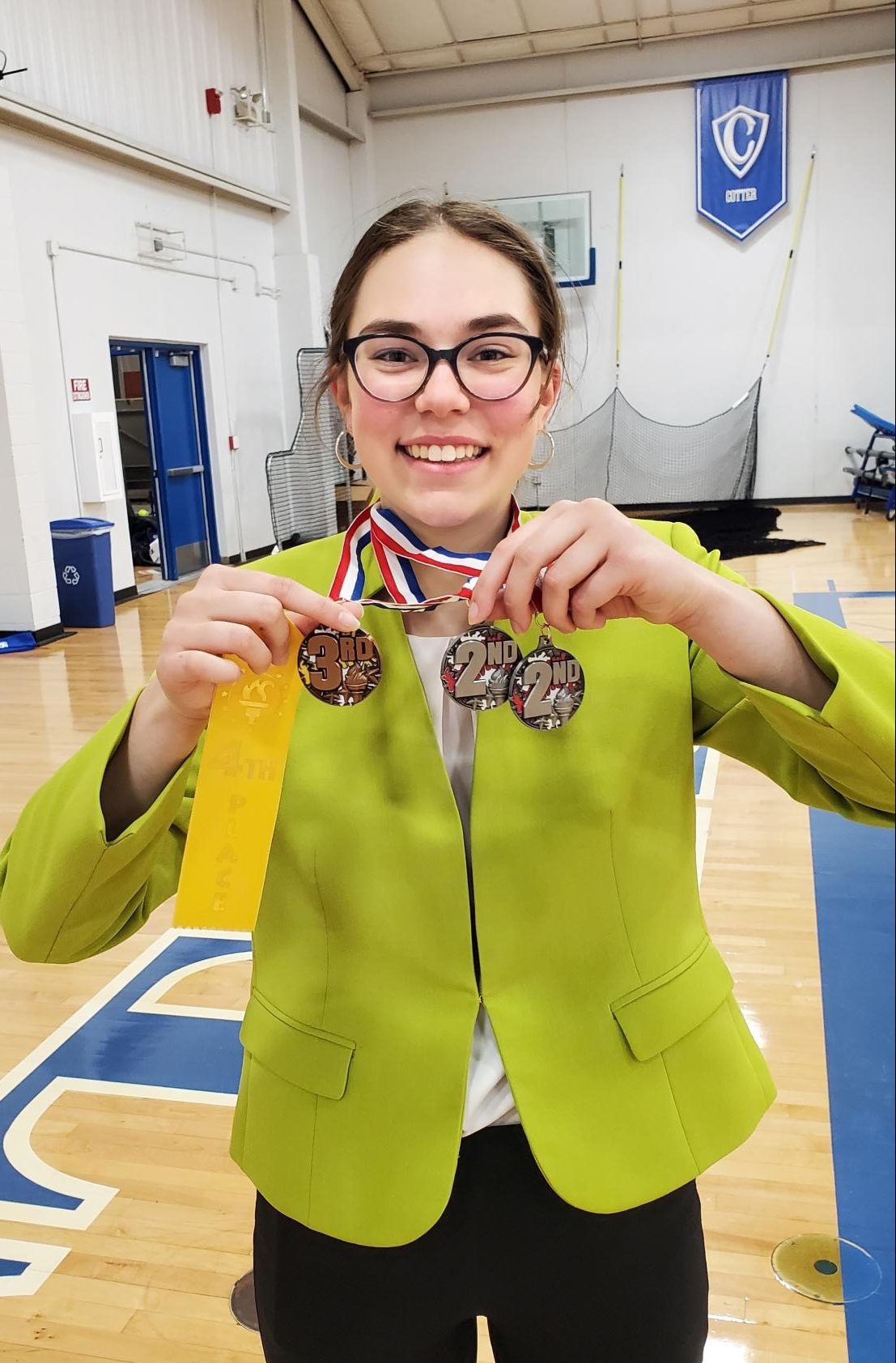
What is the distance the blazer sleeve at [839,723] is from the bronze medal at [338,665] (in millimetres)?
300

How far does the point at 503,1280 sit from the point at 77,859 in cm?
56

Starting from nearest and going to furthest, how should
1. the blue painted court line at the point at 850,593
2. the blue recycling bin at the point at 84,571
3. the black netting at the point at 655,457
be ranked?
the blue painted court line at the point at 850,593 → the blue recycling bin at the point at 84,571 → the black netting at the point at 655,457

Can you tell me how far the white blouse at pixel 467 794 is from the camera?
3.20 feet

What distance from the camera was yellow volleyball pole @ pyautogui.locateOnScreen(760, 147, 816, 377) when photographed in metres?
13.1

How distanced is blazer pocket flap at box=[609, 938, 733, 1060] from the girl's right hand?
0.43 meters

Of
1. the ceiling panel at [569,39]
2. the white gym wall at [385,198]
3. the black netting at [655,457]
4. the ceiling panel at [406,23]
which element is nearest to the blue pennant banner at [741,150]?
the white gym wall at [385,198]

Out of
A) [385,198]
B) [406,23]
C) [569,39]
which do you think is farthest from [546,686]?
[569,39]

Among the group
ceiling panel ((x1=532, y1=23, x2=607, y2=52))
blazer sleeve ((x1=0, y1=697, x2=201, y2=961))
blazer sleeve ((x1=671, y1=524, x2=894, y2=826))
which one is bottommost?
blazer sleeve ((x1=0, y1=697, x2=201, y2=961))

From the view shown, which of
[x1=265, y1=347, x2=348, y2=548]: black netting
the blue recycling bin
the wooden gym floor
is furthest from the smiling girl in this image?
[x1=265, y1=347, x2=348, y2=548]: black netting

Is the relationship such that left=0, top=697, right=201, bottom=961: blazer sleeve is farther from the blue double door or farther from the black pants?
the blue double door

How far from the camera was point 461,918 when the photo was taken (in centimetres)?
94

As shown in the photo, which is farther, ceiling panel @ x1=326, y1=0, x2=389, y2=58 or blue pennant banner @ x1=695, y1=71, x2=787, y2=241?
blue pennant banner @ x1=695, y1=71, x2=787, y2=241

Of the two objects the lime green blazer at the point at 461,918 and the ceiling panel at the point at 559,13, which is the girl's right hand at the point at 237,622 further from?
the ceiling panel at the point at 559,13

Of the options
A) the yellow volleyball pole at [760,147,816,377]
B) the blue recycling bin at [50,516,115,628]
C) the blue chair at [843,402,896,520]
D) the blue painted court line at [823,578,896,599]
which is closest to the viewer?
the blue painted court line at [823,578,896,599]
